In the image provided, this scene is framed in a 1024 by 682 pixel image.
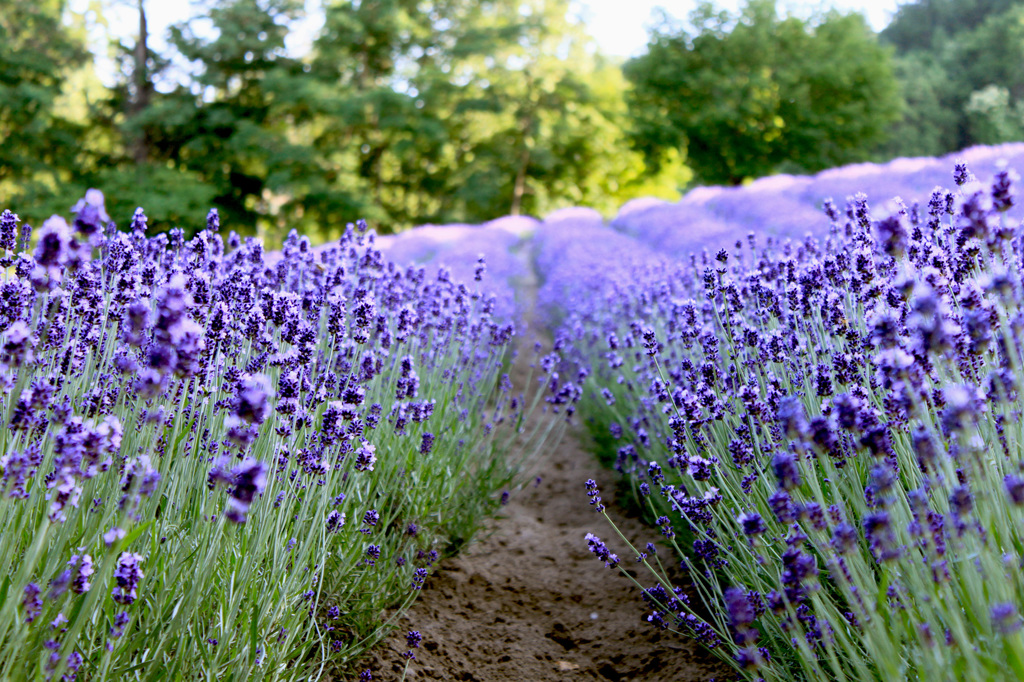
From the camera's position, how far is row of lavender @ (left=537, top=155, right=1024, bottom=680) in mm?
1201

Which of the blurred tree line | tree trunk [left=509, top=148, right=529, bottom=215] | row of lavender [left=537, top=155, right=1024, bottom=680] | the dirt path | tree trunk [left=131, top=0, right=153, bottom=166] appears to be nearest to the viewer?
row of lavender [left=537, top=155, right=1024, bottom=680]

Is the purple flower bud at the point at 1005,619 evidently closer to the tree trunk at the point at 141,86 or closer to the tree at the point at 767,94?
the tree trunk at the point at 141,86

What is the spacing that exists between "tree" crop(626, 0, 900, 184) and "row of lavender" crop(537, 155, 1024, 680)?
Answer: 873 inches

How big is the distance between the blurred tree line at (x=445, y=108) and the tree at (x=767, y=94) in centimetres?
8

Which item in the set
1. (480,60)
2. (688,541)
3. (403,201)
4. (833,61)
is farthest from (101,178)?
(833,61)

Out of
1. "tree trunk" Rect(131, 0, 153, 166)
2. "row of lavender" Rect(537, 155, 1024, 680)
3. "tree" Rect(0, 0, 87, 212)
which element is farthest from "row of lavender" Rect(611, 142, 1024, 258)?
"tree" Rect(0, 0, 87, 212)

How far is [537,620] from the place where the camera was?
283 cm

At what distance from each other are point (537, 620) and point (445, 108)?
25.1 metres

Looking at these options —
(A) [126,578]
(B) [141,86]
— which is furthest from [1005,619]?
(B) [141,86]

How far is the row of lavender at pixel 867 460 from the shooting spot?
47.3 inches

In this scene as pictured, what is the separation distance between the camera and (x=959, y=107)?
94.4 ft

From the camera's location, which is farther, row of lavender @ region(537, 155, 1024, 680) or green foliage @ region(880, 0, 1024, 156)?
green foliage @ region(880, 0, 1024, 156)

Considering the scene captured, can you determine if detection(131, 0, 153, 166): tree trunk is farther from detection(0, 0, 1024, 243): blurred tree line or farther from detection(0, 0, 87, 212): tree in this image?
detection(0, 0, 87, 212): tree

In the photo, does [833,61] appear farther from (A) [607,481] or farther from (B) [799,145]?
(A) [607,481]
